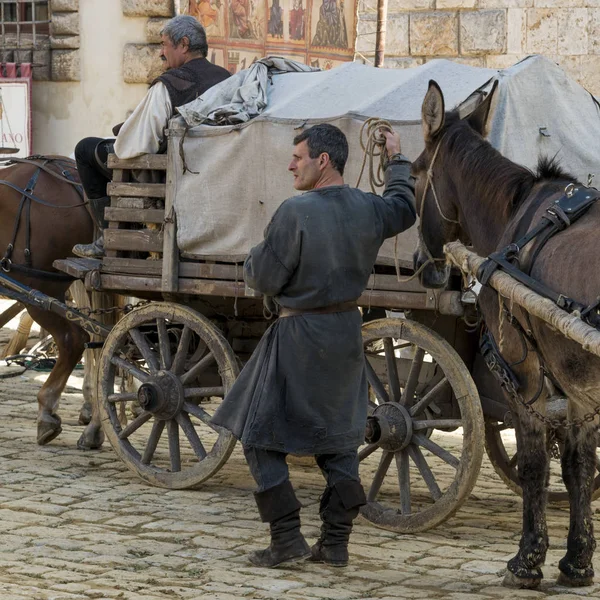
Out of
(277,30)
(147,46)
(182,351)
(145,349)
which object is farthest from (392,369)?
(147,46)

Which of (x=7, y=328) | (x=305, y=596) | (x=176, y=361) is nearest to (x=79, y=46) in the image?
(x=7, y=328)

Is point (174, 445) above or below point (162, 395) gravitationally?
below

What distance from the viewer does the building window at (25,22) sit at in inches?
602

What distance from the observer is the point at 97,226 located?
8430mm

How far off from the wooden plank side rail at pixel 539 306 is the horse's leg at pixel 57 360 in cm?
399

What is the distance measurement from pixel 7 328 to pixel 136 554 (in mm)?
8618

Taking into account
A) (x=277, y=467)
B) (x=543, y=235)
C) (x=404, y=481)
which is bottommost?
(x=404, y=481)

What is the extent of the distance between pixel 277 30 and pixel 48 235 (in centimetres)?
481

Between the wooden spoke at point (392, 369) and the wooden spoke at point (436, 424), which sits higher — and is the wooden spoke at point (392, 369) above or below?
above

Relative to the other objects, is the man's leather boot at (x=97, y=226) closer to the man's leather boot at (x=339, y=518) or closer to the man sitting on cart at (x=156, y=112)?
the man sitting on cart at (x=156, y=112)

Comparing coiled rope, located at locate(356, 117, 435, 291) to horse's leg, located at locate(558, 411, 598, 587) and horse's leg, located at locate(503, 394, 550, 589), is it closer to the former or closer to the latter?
horse's leg, located at locate(503, 394, 550, 589)

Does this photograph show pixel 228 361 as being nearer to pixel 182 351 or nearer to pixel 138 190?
pixel 182 351

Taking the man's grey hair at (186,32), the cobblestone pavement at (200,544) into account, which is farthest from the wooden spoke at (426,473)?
the man's grey hair at (186,32)

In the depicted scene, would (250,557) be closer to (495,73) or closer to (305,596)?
(305,596)
